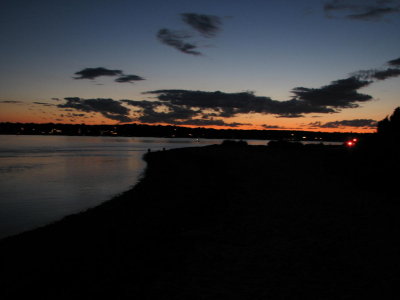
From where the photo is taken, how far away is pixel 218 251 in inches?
347

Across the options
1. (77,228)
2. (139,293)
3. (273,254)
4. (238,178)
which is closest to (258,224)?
(273,254)

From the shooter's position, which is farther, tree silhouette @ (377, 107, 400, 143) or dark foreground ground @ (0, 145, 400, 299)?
tree silhouette @ (377, 107, 400, 143)

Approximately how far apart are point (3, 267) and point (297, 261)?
24.9 ft

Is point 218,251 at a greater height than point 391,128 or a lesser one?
lesser

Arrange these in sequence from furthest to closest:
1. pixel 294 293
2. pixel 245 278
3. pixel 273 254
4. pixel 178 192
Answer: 1. pixel 178 192
2. pixel 273 254
3. pixel 245 278
4. pixel 294 293

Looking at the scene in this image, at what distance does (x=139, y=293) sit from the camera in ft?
21.3

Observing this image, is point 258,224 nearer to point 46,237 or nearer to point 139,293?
point 139,293

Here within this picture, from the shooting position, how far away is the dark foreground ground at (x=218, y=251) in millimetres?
6734

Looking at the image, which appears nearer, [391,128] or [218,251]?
[218,251]

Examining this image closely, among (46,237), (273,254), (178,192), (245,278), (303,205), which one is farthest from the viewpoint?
(178,192)

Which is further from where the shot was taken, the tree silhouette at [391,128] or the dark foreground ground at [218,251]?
the tree silhouette at [391,128]

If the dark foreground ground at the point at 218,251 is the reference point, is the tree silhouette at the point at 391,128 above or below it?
above

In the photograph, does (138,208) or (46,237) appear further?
(138,208)

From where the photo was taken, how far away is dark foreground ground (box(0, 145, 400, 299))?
6.73 metres
